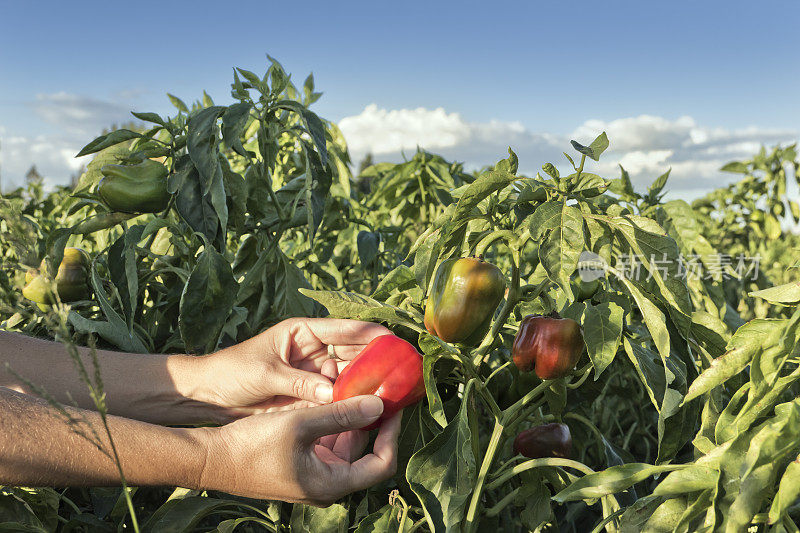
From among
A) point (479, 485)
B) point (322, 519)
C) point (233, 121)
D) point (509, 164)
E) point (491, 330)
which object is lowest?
point (322, 519)

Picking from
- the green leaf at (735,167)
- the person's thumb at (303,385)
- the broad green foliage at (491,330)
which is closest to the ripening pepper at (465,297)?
the broad green foliage at (491,330)

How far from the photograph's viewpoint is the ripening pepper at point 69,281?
1.48 meters

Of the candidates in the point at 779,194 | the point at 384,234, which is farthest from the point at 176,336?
the point at 779,194

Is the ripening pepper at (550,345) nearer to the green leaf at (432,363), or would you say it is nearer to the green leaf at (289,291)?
the green leaf at (432,363)

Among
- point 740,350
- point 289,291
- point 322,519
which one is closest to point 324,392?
point 322,519

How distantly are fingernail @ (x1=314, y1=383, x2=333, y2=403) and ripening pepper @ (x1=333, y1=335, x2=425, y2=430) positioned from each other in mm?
159

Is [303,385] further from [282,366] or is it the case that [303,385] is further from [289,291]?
[289,291]

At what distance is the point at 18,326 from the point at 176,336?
17.6 inches

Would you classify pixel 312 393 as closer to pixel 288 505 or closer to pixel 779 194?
pixel 288 505

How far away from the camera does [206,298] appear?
4.25 feet

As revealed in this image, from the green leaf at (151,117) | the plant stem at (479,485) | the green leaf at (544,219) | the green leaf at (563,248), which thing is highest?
the green leaf at (151,117)

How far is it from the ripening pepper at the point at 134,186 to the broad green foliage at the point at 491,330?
0.12ft

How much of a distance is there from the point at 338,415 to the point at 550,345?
35cm

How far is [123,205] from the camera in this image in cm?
141
